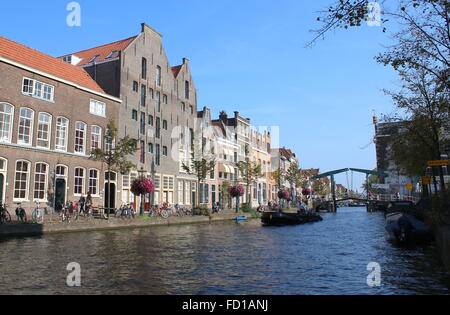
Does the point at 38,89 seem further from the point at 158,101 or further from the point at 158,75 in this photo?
the point at 158,75

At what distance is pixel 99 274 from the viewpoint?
1098cm

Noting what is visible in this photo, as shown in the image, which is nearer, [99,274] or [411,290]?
[411,290]

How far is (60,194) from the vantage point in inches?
1259

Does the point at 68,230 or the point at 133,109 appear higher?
the point at 133,109

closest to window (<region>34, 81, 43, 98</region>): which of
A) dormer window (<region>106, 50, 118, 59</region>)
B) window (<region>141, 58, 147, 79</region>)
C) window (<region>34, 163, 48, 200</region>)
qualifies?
window (<region>34, 163, 48, 200</region>)

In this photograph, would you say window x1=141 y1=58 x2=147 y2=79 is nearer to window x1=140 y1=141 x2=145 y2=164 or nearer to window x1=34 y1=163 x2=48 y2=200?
window x1=140 y1=141 x2=145 y2=164

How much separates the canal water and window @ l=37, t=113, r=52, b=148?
1378cm

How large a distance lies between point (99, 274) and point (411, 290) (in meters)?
8.45

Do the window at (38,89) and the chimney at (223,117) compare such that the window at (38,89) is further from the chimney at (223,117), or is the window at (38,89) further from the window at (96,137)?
the chimney at (223,117)

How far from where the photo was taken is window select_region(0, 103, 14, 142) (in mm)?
27822

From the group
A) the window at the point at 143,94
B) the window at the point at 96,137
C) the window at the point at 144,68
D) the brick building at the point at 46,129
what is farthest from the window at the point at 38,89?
the window at the point at 144,68

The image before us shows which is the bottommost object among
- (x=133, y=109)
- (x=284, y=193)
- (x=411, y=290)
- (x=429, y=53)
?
(x=411, y=290)

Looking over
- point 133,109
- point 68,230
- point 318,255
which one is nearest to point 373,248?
point 318,255
